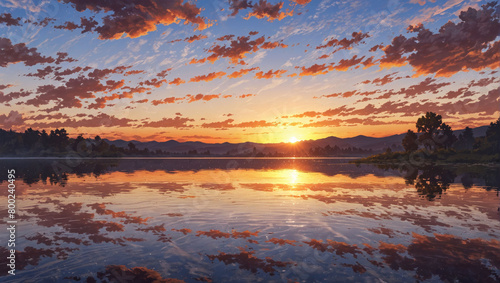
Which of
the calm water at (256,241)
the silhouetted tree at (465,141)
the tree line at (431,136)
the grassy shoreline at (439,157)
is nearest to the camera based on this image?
the calm water at (256,241)

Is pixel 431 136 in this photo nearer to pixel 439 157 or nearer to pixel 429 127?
pixel 429 127

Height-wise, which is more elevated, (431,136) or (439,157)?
(431,136)

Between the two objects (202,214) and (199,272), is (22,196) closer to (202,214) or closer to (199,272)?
(202,214)

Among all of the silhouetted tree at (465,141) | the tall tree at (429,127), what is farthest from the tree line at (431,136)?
the silhouetted tree at (465,141)

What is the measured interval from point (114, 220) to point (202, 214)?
5231mm

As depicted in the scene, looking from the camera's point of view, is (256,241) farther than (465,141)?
No

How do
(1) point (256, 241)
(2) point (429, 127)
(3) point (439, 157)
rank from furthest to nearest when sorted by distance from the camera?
(2) point (429, 127) < (3) point (439, 157) < (1) point (256, 241)

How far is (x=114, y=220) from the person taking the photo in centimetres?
1878

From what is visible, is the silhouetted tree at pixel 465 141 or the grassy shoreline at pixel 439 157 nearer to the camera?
the grassy shoreline at pixel 439 157

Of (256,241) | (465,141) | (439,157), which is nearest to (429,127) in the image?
(439,157)

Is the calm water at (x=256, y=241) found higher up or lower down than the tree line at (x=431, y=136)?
lower down

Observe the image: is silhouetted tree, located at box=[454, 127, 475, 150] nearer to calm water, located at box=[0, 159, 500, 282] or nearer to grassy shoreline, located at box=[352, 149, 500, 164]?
grassy shoreline, located at box=[352, 149, 500, 164]

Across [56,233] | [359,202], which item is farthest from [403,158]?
[56,233]

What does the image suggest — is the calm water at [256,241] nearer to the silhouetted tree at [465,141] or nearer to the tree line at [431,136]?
the tree line at [431,136]
